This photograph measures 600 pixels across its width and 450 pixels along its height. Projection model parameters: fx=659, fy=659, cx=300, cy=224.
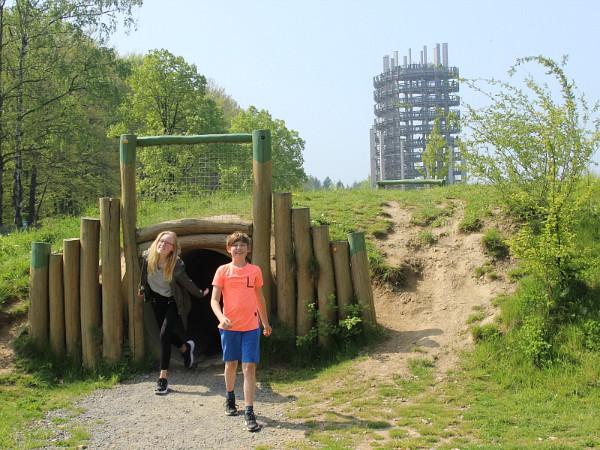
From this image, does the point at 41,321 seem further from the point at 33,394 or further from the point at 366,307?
the point at 366,307

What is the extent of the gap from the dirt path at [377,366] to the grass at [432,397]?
18cm

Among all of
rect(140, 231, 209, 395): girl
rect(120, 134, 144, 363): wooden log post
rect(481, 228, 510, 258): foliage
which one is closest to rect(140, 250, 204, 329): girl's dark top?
rect(140, 231, 209, 395): girl

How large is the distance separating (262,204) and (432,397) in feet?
10.3

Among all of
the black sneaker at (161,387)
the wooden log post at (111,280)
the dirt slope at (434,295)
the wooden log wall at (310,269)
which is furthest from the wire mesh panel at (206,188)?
the dirt slope at (434,295)

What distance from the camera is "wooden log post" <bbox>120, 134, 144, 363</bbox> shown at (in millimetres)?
8141

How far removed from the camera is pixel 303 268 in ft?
26.7

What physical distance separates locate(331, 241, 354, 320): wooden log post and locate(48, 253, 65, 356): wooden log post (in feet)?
11.3

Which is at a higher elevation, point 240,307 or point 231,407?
point 240,307

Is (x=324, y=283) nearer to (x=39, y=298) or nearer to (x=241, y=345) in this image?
(x=241, y=345)

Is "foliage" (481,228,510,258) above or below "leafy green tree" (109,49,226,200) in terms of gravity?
below

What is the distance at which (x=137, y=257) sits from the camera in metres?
8.28

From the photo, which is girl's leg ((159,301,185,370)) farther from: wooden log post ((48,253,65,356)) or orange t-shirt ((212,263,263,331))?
wooden log post ((48,253,65,356))

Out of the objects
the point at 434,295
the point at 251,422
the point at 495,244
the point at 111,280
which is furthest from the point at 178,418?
the point at 495,244

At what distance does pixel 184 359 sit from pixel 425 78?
61.2m
